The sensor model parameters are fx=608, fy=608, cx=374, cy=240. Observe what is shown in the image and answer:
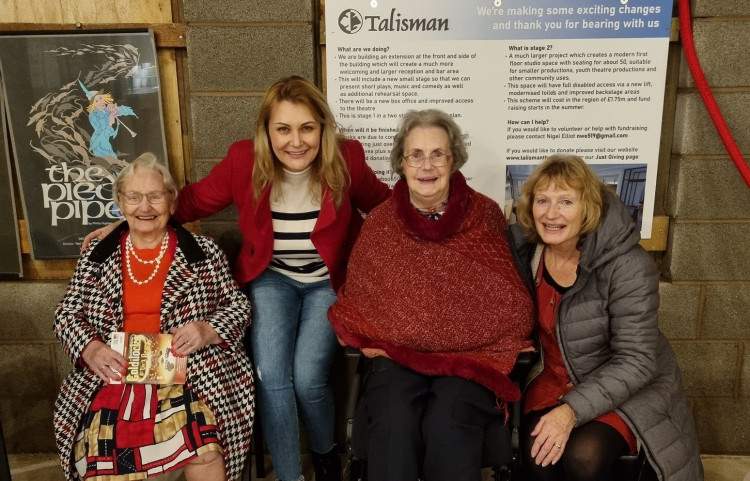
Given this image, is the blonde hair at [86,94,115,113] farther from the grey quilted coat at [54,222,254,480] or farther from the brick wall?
the brick wall

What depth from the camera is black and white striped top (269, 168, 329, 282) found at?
2.26 m

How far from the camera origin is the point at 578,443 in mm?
1775

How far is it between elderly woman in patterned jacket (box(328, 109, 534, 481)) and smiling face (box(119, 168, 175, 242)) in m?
0.68

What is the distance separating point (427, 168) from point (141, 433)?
1.23 metres

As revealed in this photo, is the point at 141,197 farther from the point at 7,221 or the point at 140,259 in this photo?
the point at 7,221

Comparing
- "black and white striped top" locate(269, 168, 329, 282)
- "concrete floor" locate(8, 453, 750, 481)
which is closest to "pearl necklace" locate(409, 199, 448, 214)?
"black and white striped top" locate(269, 168, 329, 282)

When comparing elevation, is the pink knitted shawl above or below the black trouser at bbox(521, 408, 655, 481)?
above

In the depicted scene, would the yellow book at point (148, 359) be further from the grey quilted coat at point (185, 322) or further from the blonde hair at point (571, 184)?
the blonde hair at point (571, 184)

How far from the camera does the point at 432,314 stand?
1.91 meters

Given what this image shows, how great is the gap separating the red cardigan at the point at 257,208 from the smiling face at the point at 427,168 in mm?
346

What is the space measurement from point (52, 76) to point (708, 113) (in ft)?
8.78

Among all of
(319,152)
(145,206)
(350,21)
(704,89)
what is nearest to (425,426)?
(319,152)

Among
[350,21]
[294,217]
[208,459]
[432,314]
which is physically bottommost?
[208,459]

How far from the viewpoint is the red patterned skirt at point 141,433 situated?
6.13 feet
